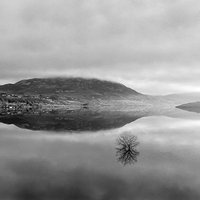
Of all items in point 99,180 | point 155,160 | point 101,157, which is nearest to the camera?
point 99,180

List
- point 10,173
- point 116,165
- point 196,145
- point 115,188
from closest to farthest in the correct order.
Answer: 1. point 115,188
2. point 10,173
3. point 116,165
4. point 196,145

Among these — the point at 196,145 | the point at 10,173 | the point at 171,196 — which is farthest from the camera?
the point at 196,145

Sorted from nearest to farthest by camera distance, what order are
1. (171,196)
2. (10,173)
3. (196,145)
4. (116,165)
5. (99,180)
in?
(171,196) → (99,180) → (10,173) → (116,165) → (196,145)

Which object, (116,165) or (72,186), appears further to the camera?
(116,165)

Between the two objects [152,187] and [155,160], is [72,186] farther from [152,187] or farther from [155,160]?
[155,160]

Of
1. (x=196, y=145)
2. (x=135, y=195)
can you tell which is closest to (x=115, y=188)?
(x=135, y=195)

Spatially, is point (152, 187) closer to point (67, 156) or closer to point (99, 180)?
point (99, 180)

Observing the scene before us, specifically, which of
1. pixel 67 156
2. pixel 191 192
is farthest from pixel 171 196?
pixel 67 156

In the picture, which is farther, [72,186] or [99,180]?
[99,180]
